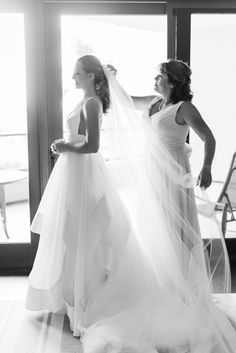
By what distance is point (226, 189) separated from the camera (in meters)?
3.59

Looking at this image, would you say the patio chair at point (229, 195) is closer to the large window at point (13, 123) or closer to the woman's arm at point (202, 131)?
the woman's arm at point (202, 131)

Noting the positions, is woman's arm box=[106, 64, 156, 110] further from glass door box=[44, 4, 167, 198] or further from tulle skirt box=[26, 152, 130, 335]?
tulle skirt box=[26, 152, 130, 335]

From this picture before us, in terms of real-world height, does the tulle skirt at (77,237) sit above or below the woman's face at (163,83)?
below

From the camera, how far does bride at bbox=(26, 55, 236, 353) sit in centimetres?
242

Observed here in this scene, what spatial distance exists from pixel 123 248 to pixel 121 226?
4.7 inches

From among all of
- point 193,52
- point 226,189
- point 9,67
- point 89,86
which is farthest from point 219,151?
point 9,67

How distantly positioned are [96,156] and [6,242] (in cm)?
132

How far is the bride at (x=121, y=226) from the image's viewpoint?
7.94ft

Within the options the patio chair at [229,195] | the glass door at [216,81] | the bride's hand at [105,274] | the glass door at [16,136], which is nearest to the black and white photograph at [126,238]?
the bride's hand at [105,274]

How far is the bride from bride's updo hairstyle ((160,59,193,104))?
24 mm

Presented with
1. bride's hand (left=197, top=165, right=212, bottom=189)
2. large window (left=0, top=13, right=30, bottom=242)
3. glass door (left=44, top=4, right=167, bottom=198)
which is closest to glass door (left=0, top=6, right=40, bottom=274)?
large window (left=0, top=13, right=30, bottom=242)

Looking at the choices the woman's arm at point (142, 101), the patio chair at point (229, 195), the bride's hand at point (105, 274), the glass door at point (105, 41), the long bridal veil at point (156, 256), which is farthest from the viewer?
the patio chair at point (229, 195)

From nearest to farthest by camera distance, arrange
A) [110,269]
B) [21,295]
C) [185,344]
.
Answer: [185,344] < [110,269] < [21,295]

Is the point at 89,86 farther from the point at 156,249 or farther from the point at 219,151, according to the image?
the point at 219,151
